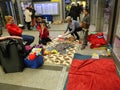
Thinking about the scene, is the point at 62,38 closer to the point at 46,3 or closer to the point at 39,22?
the point at 39,22

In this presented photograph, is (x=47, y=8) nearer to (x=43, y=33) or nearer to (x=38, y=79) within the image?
(x=43, y=33)

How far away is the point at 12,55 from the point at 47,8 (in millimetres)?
5344

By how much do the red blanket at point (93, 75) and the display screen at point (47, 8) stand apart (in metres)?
4.96

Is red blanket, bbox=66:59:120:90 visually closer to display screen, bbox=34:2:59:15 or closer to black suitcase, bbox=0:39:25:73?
black suitcase, bbox=0:39:25:73

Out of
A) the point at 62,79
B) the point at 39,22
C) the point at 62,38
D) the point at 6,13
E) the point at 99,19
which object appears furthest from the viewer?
the point at 6,13

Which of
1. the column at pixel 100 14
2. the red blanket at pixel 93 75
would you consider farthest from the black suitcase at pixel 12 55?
the column at pixel 100 14

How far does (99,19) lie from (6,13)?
530 centimetres

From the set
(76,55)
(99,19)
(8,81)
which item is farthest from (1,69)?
(99,19)

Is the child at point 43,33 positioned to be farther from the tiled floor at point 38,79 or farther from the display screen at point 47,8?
the display screen at point 47,8

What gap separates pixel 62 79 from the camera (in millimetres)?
2508

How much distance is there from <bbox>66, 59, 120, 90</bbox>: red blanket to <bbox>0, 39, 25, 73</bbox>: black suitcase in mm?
1194

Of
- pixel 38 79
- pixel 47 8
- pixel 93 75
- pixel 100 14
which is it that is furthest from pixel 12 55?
pixel 47 8

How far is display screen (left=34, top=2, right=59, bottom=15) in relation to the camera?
23.7 ft

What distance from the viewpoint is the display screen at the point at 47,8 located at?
23.7 feet
